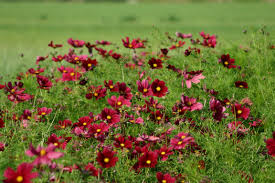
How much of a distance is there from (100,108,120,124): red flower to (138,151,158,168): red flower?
0.36m

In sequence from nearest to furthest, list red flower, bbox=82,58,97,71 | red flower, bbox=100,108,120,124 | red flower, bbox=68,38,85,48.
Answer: red flower, bbox=100,108,120,124
red flower, bbox=82,58,97,71
red flower, bbox=68,38,85,48

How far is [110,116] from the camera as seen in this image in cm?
199

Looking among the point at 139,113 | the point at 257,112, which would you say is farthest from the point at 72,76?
the point at 257,112

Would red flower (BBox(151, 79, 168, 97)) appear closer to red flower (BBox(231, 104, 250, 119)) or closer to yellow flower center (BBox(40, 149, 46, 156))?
red flower (BBox(231, 104, 250, 119))

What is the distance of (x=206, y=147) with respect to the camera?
1.86 meters

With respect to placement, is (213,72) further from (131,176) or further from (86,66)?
(131,176)

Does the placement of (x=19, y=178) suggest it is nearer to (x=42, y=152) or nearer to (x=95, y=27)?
(x=42, y=152)

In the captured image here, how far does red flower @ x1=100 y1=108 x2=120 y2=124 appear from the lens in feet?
6.46

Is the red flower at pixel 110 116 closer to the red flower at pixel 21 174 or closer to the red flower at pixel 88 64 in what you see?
the red flower at pixel 88 64

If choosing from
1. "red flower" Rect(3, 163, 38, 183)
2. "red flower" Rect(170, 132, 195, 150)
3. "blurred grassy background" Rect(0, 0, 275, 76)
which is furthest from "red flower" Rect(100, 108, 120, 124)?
"blurred grassy background" Rect(0, 0, 275, 76)

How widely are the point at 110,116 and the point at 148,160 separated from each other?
0.45m

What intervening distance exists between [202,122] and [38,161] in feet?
4.18

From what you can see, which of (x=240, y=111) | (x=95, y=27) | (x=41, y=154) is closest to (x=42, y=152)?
(x=41, y=154)

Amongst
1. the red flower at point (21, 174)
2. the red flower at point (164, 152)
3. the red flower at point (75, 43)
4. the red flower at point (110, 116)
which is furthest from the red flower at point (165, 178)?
the red flower at point (75, 43)
